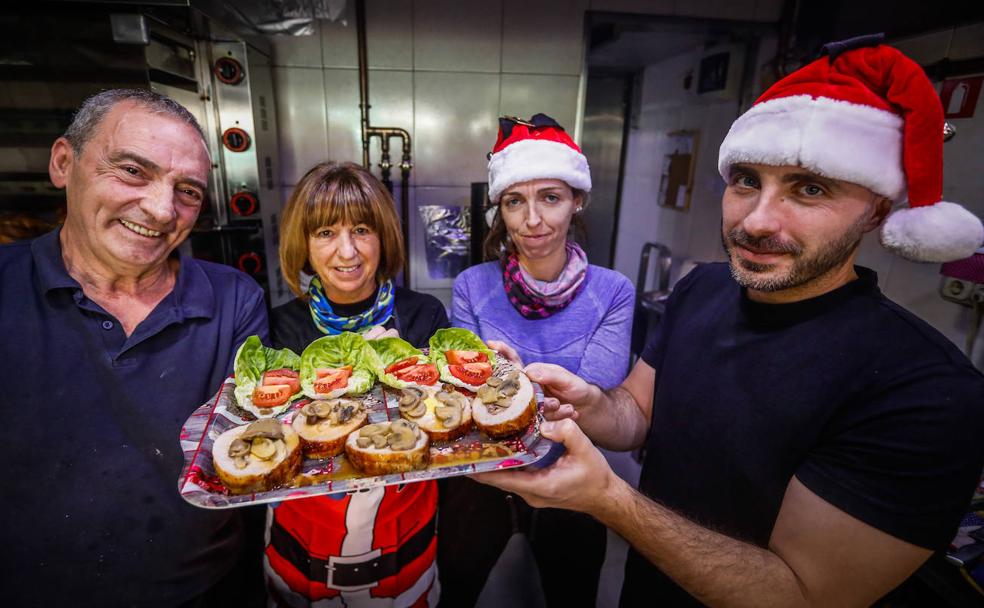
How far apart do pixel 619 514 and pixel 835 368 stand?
30.5 inches

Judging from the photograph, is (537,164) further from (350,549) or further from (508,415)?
(350,549)

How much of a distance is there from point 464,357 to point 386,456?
65 centimetres

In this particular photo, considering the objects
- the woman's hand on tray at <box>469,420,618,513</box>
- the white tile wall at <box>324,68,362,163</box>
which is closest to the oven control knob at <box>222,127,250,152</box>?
the white tile wall at <box>324,68,362,163</box>

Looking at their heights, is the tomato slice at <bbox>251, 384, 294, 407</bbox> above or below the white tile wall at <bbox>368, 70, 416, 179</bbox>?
below

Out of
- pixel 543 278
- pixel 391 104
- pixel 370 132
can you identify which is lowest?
pixel 543 278

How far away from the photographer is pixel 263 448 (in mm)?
1395

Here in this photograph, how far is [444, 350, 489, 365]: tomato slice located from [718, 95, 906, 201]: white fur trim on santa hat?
1315 millimetres

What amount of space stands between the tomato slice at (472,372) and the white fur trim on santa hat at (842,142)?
4.26ft

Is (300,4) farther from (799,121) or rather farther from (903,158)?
(903,158)

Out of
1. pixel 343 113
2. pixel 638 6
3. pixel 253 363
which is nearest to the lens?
pixel 253 363

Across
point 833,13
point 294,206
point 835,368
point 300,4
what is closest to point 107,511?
point 294,206

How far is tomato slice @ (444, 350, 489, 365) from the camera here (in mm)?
1965

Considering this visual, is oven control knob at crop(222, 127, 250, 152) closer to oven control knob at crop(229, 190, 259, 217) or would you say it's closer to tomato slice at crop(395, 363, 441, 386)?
oven control knob at crop(229, 190, 259, 217)

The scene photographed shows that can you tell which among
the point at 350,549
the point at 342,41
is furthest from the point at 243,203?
the point at 350,549
